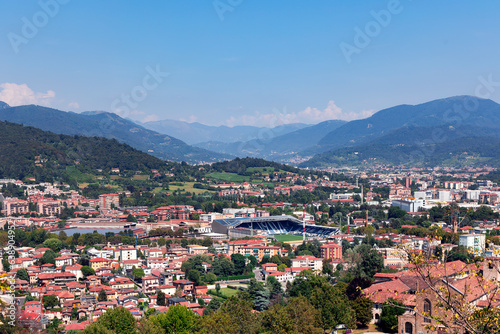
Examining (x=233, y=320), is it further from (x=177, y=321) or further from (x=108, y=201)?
(x=108, y=201)

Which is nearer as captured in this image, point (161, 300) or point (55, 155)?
point (161, 300)

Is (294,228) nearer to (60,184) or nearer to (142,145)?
(60,184)

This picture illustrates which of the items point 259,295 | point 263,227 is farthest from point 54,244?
point 259,295

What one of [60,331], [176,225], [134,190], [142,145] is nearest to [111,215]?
[176,225]

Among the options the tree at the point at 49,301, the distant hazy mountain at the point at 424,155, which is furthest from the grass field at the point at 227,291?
the distant hazy mountain at the point at 424,155

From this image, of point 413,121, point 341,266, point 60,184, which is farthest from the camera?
point 413,121

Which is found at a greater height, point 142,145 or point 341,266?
point 142,145

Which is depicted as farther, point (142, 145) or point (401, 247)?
point (142, 145)
